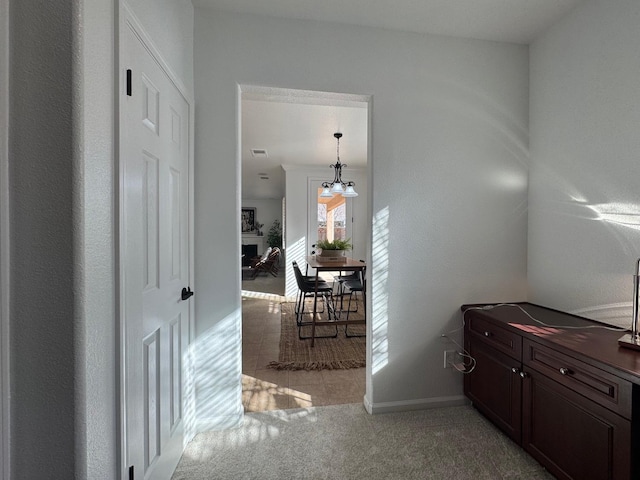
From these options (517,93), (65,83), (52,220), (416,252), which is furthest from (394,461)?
(517,93)

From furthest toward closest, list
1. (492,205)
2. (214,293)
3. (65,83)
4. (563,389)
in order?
(492,205) → (214,293) → (563,389) → (65,83)

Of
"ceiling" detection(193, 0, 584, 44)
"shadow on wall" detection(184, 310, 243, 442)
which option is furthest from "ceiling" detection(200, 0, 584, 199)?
"shadow on wall" detection(184, 310, 243, 442)

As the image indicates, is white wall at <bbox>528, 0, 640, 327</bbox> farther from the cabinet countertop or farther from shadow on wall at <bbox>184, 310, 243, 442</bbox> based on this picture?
shadow on wall at <bbox>184, 310, 243, 442</bbox>

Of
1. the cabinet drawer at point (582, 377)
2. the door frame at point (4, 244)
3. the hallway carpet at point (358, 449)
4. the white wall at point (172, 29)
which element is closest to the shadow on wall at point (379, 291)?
the hallway carpet at point (358, 449)

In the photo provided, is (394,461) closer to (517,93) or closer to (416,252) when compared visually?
(416,252)

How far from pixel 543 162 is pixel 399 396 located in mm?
1916

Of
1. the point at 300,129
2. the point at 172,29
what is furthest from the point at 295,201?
the point at 172,29

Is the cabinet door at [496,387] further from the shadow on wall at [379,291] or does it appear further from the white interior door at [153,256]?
the white interior door at [153,256]

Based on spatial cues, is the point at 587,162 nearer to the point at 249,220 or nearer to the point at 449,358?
the point at 449,358

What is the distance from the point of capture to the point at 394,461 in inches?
65.7

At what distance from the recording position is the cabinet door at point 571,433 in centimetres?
120

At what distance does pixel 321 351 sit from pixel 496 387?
1733mm

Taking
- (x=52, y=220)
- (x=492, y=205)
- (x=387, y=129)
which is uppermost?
(x=387, y=129)

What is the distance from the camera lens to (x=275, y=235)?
10.3 m
